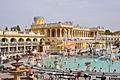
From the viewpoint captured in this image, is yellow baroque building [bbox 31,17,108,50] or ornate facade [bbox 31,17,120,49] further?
ornate facade [bbox 31,17,120,49]

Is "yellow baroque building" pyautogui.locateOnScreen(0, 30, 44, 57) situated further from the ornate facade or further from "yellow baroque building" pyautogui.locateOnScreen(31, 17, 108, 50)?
the ornate facade

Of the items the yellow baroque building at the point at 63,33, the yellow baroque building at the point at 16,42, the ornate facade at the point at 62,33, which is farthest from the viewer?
the ornate facade at the point at 62,33

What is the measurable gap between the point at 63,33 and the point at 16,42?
16704 mm

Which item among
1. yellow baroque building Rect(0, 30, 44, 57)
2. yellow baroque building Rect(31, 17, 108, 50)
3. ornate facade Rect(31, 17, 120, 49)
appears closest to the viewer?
yellow baroque building Rect(0, 30, 44, 57)

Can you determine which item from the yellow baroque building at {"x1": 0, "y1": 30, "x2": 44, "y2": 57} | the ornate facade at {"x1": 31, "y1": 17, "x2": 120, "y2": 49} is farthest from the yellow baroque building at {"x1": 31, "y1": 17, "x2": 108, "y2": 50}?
the yellow baroque building at {"x1": 0, "y1": 30, "x2": 44, "y2": 57}

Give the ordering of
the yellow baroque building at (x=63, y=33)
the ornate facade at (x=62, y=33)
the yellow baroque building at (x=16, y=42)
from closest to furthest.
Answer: the yellow baroque building at (x=16, y=42)
the yellow baroque building at (x=63, y=33)
the ornate facade at (x=62, y=33)

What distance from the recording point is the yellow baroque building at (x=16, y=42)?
1570 inches

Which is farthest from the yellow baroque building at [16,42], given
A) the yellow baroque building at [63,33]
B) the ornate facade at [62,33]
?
the ornate facade at [62,33]

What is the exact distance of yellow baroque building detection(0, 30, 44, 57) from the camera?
1570 inches

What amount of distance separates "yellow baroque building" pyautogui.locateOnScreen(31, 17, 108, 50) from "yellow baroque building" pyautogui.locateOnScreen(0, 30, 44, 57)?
392 centimetres

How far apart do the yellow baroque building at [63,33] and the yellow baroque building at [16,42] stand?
12.9 feet

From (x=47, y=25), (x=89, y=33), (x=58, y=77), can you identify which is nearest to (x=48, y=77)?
Answer: (x=58, y=77)

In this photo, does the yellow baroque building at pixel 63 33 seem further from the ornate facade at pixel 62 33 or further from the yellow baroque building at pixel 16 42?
the yellow baroque building at pixel 16 42

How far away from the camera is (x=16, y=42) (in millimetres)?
42094
